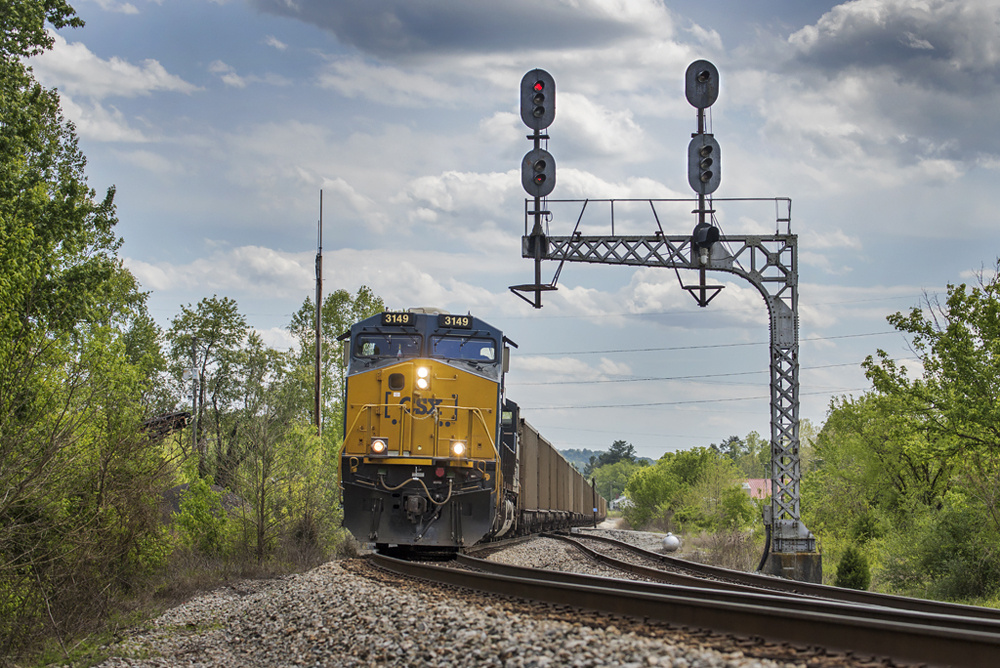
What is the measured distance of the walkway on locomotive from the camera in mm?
13367

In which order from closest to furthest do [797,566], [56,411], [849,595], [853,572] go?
1. [849,595]
2. [56,411]
3. [797,566]
4. [853,572]

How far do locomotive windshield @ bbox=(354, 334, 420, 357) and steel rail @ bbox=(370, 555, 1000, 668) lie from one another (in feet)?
21.0

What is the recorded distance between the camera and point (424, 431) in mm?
13484

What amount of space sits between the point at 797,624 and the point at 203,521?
17.9 meters

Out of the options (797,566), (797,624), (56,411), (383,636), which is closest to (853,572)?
(797,566)

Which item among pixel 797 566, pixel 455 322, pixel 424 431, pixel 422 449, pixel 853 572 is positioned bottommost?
pixel 853 572

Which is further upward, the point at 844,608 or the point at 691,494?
the point at 844,608

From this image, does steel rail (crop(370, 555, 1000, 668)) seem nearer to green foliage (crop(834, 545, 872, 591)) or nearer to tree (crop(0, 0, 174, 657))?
tree (crop(0, 0, 174, 657))

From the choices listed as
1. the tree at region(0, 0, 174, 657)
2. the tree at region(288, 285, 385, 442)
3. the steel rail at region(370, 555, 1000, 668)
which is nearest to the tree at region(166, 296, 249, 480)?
the tree at region(288, 285, 385, 442)

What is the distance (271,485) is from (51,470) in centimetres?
920

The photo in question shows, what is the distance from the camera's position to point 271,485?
1952cm

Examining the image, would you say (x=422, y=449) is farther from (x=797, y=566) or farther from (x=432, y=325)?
(x=797, y=566)

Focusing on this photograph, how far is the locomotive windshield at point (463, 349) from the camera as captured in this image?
46.4 ft

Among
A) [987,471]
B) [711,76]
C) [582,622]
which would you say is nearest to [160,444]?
[582,622]
